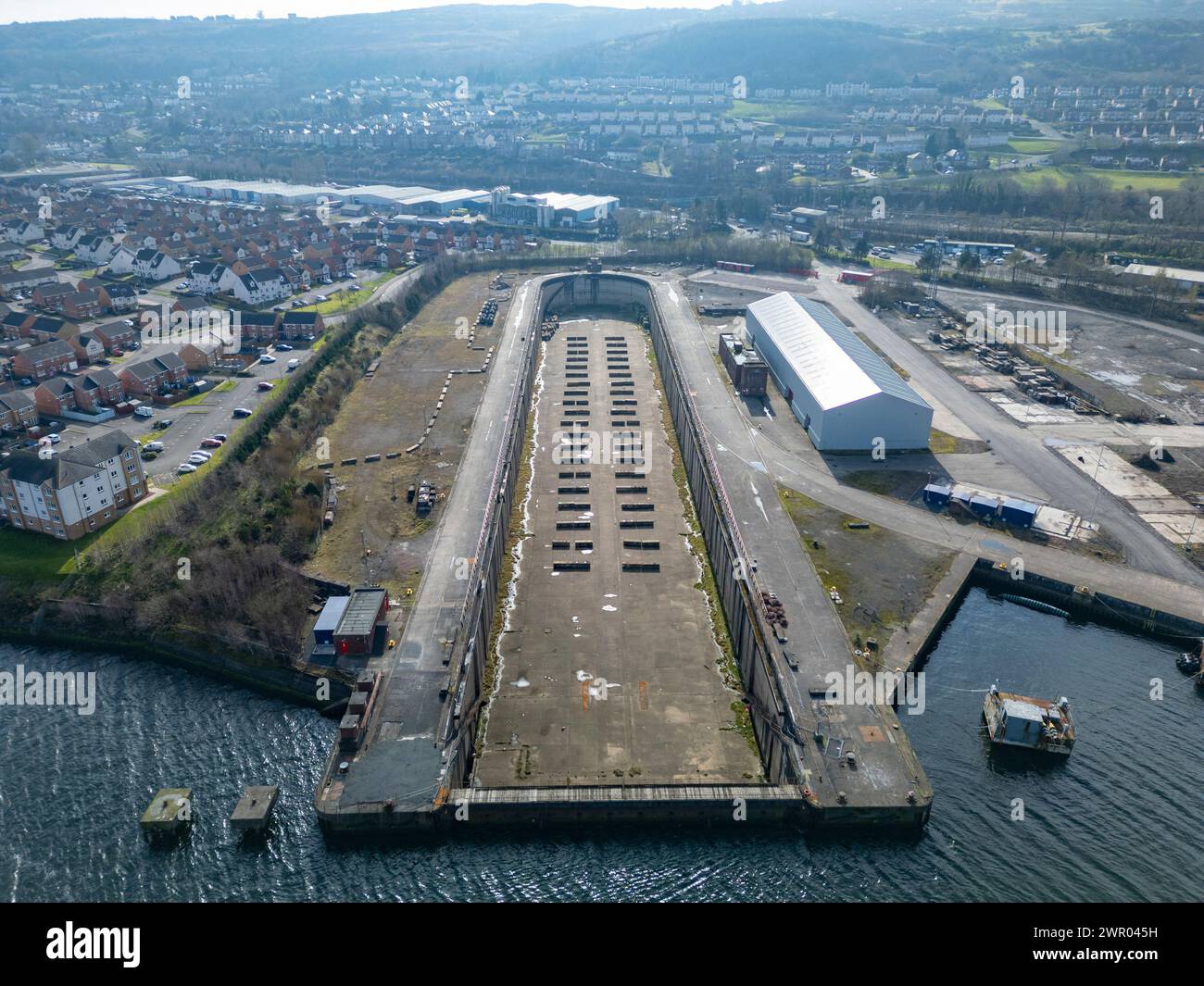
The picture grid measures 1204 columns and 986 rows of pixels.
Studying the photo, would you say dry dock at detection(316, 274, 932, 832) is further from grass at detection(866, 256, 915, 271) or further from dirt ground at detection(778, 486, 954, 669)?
grass at detection(866, 256, 915, 271)

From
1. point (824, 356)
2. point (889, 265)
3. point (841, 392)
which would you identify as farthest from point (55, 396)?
point (889, 265)

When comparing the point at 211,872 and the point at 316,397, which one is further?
the point at 316,397

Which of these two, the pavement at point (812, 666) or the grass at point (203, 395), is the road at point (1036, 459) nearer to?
the pavement at point (812, 666)

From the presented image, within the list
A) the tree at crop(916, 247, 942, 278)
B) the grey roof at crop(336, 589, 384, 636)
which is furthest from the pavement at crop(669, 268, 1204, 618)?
the tree at crop(916, 247, 942, 278)

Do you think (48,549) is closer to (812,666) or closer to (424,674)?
(424,674)

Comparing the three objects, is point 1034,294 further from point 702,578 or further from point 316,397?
point 316,397

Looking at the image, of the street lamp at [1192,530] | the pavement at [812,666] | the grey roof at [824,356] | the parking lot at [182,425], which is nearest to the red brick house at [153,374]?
the parking lot at [182,425]

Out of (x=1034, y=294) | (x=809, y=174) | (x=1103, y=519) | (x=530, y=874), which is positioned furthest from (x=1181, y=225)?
(x=530, y=874)
